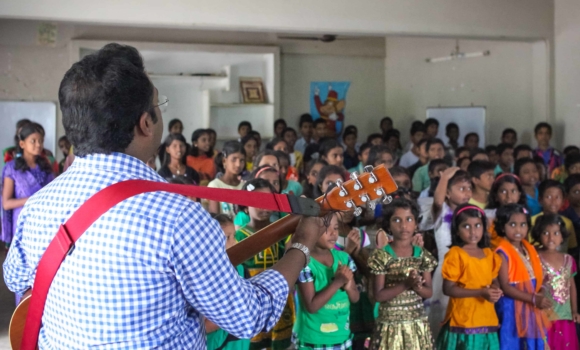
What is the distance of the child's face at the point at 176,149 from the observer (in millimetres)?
4941

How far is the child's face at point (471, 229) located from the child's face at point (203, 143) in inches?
129

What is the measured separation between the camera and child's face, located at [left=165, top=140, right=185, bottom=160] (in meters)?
4.94

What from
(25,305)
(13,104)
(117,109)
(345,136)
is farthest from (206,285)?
(13,104)

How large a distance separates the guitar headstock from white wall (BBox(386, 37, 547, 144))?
20.7 feet

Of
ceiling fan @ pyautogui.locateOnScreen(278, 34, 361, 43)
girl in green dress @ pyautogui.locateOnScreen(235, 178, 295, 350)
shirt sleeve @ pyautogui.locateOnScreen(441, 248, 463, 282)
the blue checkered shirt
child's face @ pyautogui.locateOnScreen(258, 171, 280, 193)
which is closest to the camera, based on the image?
the blue checkered shirt

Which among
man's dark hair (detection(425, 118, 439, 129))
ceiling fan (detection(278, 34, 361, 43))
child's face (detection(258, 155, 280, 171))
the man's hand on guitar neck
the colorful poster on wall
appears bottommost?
the man's hand on guitar neck

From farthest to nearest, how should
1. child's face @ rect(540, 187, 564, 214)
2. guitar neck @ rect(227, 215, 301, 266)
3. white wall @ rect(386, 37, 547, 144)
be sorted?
1. white wall @ rect(386, 37, 547, 144)
2. child's face @ rect(540, 187, 564, 214)
3. guitar neck @ rect(227, 215, 301, 266)

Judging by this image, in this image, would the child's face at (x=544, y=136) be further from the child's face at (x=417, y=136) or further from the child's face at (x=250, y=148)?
the child's face at (x=250, y=148)

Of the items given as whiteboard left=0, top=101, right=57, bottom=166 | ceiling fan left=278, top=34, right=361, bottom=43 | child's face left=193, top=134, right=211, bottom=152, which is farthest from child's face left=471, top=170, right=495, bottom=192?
whiteboard left=0, top=101, right=57, bottom=166

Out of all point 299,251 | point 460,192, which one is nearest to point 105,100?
point 299,251

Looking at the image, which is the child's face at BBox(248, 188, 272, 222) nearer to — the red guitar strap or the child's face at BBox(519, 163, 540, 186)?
the red guitar strap

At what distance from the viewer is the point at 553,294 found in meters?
3.42

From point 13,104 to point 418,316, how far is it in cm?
661

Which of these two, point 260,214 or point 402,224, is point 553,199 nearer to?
point 402,224
